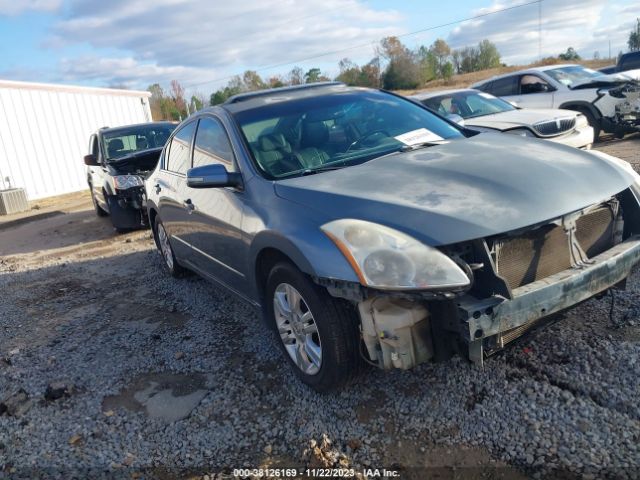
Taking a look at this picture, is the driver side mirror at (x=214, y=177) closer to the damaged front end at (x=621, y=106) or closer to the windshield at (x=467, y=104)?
the windshield at (x=467, y=104)

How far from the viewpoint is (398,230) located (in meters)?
2.60

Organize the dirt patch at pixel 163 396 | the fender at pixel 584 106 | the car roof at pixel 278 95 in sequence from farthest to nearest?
the fender at pixel 584 106 < the car roof at pixel 278 95 < the dirt patch at pixel 163 396

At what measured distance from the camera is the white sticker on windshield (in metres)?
3.85

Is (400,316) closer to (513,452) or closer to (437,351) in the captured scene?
(437,351)

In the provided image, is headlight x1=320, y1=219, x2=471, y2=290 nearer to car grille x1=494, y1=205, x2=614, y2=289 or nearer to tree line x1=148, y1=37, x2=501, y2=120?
car grille x1=494, y1=205, x2=614, y2=289

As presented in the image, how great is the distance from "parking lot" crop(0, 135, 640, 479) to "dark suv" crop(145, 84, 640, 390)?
37 centimetres

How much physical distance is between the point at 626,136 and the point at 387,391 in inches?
483

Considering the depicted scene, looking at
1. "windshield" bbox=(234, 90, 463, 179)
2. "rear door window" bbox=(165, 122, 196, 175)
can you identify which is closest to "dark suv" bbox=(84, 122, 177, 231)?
"rear door window" bbox=(165, 122, 196, 175)

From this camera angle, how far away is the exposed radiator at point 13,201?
15.2 m

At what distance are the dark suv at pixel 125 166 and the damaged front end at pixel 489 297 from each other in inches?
269

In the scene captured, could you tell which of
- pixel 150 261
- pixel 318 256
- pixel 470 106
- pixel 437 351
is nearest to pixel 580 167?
pixel 437 351

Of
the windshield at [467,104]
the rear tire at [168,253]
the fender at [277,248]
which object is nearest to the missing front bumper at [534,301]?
the fender at [277,248]

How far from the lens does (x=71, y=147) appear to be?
19.2 m

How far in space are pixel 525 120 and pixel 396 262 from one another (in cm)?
673
